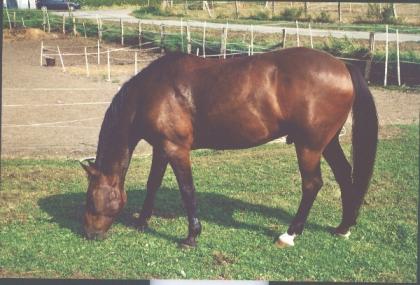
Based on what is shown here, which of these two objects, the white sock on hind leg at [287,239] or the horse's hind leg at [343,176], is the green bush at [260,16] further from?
the white sock on hind leg at [287,239]

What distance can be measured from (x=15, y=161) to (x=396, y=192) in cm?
311

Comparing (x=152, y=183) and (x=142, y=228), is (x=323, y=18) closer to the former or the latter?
(x=152, y=183)

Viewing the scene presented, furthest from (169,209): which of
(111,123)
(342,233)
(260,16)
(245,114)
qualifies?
(260,16)

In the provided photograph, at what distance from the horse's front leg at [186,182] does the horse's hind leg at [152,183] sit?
0.18 metres

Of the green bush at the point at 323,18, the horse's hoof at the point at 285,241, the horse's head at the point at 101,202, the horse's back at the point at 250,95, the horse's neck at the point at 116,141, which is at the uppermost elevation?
the green bush at the point at 323,18

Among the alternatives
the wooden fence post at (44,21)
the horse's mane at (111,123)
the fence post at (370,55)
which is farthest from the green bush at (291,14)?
the wooden fence post at (44,21)

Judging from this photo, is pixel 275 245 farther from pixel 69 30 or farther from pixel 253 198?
pixel 69 30

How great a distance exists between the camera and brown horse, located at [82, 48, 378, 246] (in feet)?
9.84

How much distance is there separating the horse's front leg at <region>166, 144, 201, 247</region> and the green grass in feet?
0.34

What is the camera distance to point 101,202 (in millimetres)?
3285

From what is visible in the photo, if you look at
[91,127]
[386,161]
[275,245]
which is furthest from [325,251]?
[91,127]

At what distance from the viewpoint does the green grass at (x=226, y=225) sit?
3117 mm

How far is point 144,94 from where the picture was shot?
122 inches

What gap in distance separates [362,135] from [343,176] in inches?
12.8
